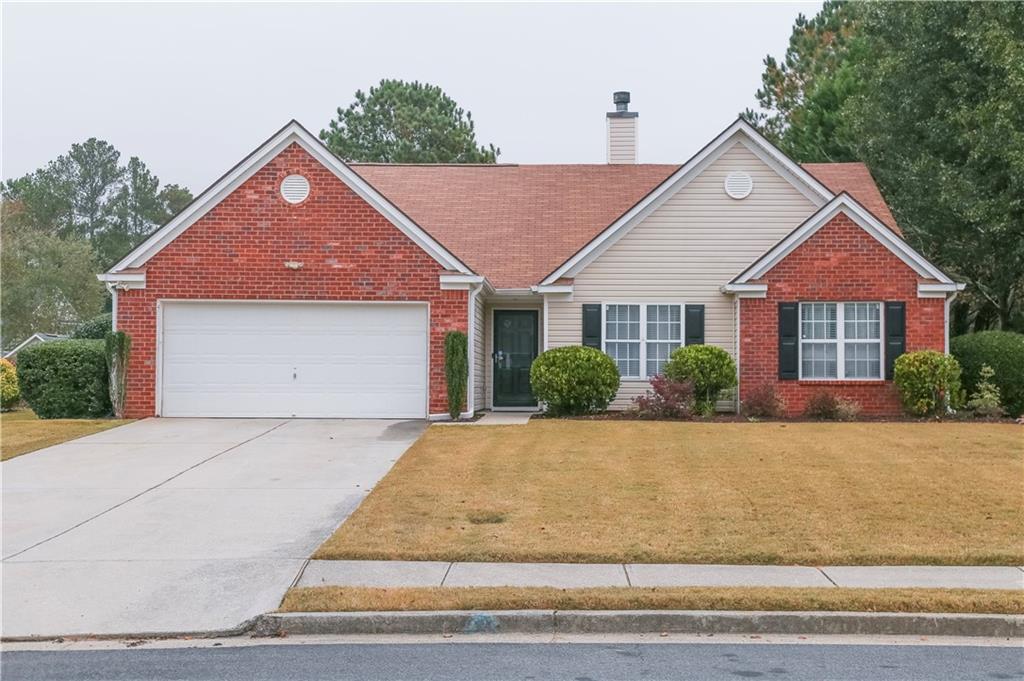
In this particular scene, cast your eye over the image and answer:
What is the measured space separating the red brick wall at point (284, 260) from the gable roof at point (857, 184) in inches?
389

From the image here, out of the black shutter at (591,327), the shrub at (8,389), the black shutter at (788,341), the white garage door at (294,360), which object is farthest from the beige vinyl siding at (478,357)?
the shrub at (8,389)

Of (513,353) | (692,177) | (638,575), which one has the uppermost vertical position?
(692,177)

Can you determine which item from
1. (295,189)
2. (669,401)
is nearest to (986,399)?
(669,401)

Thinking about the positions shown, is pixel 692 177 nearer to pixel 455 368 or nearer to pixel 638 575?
pixel 455 368

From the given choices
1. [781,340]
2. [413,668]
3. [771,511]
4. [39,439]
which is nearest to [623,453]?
[771,511]

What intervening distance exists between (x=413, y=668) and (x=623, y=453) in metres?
7.63

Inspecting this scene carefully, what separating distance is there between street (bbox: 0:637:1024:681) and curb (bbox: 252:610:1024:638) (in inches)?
8.1

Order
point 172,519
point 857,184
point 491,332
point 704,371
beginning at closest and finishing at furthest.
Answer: point 172,519
point 704,371
point 491,332
point 857,184

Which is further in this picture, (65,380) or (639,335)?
(639,335)

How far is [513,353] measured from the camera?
21.0 metres

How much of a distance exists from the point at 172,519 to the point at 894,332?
13.5 metres

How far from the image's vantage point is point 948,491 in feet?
35.8

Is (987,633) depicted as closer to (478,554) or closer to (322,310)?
(478,554)

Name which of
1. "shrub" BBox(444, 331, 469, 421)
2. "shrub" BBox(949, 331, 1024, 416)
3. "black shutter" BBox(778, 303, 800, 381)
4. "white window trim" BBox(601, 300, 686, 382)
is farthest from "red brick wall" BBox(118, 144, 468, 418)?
"shrub" BBox(949, 331, 1024, 416)
